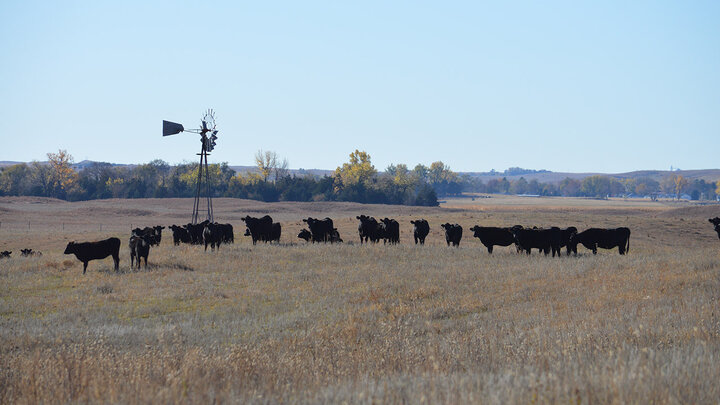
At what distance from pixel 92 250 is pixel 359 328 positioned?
14067 mm

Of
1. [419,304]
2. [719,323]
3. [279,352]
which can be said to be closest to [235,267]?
[419,304]

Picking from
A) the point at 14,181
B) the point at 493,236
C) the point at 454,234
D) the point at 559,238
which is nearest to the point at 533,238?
the point at 559,238

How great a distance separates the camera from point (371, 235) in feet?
109

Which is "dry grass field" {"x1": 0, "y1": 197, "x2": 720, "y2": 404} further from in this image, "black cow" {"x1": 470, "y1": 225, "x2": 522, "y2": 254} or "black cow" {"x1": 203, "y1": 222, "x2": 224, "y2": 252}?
"black cow" {"x1": 470, "y1": 225, "x2": 522, "y2": 254}

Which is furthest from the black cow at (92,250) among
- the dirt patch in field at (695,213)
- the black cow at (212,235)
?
the dirt patch in field at (695,213)

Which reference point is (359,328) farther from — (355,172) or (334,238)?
(355,172)

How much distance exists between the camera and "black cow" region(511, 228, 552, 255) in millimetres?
26047

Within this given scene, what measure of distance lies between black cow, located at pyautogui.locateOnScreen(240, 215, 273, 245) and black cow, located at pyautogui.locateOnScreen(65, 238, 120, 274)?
10347mm

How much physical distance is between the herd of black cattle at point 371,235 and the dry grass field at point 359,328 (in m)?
0.90

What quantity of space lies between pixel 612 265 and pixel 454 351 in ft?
42.8

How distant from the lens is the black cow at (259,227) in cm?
3209

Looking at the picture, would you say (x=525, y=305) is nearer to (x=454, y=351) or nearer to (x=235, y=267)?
(x=454, y=351)

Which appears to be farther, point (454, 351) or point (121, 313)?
point (121, 313)

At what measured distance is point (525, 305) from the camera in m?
13.6
